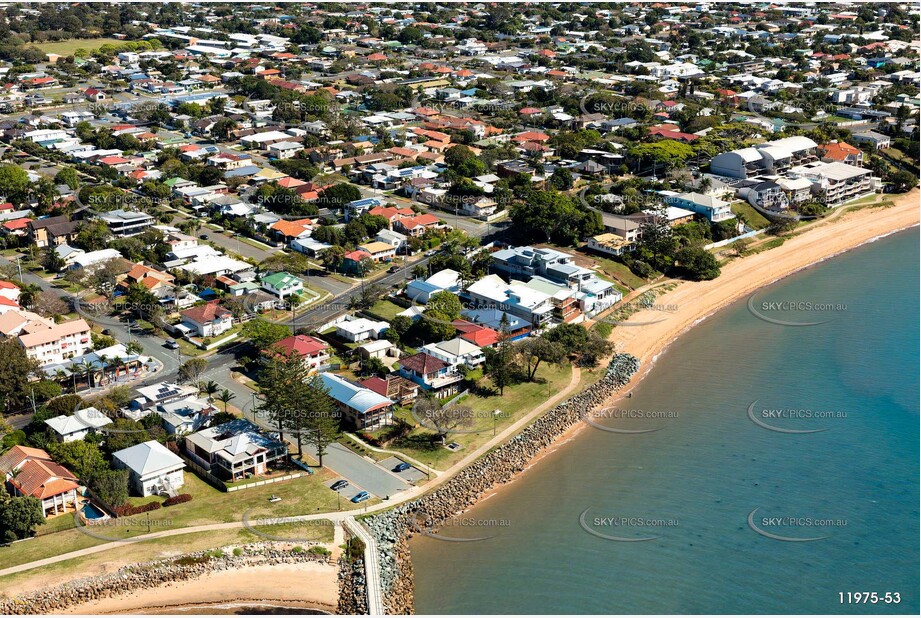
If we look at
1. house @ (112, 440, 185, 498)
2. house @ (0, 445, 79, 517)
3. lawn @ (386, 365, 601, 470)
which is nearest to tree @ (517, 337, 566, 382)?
lawn @ (386, 365, 601, 470)

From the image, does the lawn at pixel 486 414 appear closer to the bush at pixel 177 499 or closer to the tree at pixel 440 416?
the tree at pixel 440 416

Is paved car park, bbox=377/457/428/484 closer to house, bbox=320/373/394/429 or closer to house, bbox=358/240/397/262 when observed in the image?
house, bbox=320/373/394/429

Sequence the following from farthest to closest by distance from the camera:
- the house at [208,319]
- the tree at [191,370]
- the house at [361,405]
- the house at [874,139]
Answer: the house at [874,139] < the house at [208,319] < the tree at [191,370] < the house at [361,405]

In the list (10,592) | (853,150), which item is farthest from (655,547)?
(853,150)

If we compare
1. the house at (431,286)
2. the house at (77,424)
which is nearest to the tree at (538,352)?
the house at (431,286)

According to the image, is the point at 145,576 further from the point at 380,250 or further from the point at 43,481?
the point at 380,250
